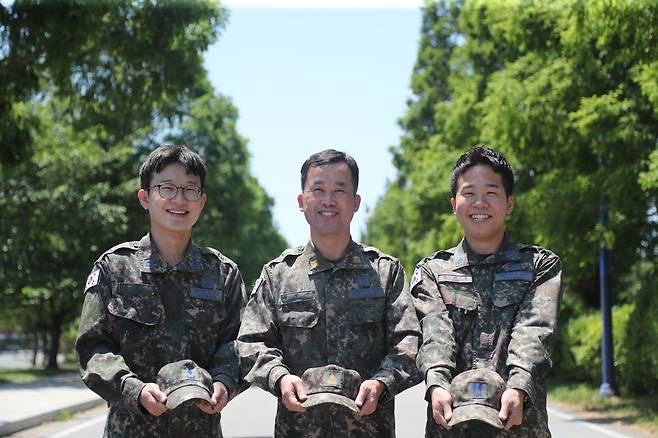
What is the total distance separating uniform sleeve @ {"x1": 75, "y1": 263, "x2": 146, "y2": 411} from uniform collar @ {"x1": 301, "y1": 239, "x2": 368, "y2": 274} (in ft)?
2.93

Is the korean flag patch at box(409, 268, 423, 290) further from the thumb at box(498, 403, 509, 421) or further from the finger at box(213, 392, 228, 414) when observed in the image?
the finger at box(213, 392, 228, 414)

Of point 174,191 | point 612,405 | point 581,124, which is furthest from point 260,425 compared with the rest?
point 174,191

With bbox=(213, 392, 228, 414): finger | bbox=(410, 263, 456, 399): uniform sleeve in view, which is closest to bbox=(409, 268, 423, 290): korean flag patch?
bbox=(410, 263, 456, 399): uniform sleeve

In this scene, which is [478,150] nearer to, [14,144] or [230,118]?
[14,144]

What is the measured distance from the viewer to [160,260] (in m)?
3.84

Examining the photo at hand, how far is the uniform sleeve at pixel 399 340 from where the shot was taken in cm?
356

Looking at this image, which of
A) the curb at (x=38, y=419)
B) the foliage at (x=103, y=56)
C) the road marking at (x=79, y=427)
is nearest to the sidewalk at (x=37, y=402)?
the curb at (x=38, y=419)

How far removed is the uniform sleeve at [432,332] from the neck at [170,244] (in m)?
1.05

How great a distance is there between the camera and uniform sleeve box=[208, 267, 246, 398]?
142 inches

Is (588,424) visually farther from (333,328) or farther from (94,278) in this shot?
(94,278)

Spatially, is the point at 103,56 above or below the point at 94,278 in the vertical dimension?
above

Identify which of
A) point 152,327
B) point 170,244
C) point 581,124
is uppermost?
point 581,124

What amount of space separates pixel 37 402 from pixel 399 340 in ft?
39.0

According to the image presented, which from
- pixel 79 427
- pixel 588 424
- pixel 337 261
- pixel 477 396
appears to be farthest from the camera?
pixel 588 424
